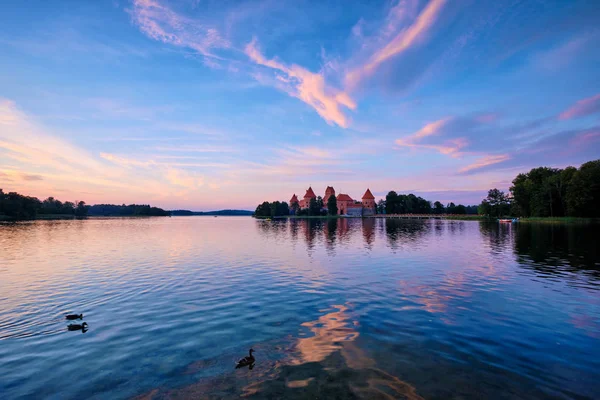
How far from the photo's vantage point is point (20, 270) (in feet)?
92.2

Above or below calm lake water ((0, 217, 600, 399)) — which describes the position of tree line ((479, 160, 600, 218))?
above

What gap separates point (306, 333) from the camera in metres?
13.3

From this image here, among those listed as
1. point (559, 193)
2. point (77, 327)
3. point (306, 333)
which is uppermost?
point (559, 193)

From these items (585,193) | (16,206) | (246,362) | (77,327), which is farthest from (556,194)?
(16,206)

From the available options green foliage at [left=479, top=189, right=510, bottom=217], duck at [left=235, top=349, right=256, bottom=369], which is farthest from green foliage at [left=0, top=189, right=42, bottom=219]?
green foliage at [left=479, top=189, right=510, bottom=217]

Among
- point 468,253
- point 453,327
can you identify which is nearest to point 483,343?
point 453,327

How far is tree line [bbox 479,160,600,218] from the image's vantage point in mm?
101625

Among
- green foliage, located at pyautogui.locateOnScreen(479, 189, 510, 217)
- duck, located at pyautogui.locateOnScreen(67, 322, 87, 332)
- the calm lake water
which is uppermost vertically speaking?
green foliage, located at pyautogui.locateOnScreen(479, 189, 510, 217)

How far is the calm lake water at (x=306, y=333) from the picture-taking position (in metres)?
9.26

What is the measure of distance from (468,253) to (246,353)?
35755 millimetres

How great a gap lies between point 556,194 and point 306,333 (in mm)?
140171

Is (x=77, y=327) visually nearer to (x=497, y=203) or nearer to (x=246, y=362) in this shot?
(x=246, y=362)

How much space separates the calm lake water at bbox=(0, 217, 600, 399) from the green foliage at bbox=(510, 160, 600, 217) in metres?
100

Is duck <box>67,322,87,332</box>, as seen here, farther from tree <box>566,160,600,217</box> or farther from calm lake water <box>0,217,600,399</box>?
tree <box>566,160,600,217</box>
